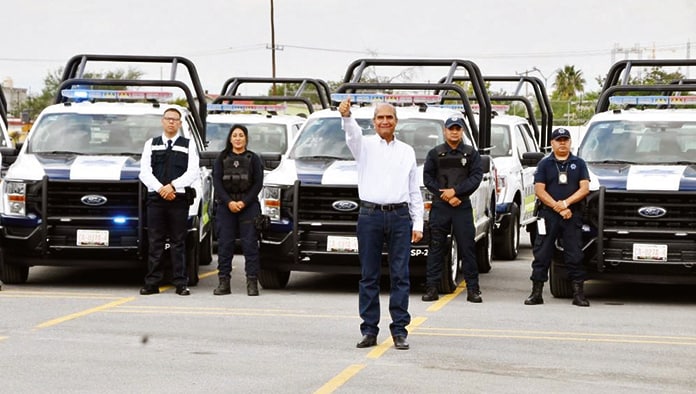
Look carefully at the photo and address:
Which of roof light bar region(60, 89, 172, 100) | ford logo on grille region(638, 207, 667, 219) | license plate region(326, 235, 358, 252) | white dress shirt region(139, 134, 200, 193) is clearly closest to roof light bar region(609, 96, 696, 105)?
ford logo on grille region(638, 207, 667, 219)

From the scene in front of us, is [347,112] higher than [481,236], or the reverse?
[347,112]

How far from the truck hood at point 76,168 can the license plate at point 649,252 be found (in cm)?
510

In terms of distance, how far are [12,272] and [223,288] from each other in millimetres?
2349

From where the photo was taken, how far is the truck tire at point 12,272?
1576 cm

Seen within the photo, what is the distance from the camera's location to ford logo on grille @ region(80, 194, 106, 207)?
15284 mm

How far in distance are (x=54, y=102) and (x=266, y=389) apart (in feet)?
30.7

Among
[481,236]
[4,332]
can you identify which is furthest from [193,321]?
[481,236]

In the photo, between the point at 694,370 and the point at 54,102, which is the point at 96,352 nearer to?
the point at 694,370

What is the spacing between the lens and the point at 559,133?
14695mm

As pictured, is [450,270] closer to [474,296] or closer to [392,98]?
[474,296]

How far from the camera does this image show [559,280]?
15164 mm

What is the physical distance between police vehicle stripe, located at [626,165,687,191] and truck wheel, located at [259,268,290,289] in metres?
3.79

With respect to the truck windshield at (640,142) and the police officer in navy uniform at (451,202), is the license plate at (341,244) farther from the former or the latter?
the truck windshield at (640,142)

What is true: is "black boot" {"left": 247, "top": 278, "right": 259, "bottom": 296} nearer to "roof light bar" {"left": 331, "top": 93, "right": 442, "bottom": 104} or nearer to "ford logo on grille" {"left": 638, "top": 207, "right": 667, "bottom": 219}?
"roof light bar" {"left": 331, "top": 93, "right": 442, "bottom": 104}
